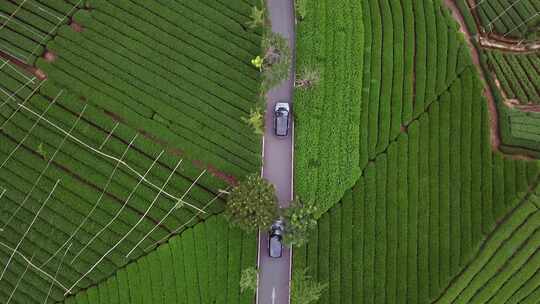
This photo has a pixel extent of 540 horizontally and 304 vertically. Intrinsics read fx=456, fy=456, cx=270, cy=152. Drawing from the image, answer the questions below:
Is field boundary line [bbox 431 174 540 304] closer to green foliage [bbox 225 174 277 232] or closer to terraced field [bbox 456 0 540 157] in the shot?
terraced field [bbox 456 0 540 157]

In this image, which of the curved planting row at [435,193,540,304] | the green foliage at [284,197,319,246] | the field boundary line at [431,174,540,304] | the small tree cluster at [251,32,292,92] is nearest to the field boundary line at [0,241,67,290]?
the green foliage at [284,197,319,246]

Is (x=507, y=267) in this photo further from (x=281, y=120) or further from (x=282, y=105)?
(x=282, y=105)

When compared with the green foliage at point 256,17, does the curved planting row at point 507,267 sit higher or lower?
lower

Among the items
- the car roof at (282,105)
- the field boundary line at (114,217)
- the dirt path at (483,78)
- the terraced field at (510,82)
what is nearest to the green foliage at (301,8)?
the car roof at (282,105)

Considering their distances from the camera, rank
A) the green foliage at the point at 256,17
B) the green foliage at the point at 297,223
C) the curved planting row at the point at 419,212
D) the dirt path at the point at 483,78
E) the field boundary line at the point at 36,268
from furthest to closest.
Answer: the dirt path at the point at 483,78 < the green foliage at the point at 256,17 < the curved planting row at the point at 419,212 < the field boundary line at the point at 36,268 < the green foliage at the point at 297,223

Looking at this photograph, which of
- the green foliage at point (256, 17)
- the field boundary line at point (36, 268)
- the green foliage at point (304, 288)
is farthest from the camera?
the green foliage at point (256, 17)

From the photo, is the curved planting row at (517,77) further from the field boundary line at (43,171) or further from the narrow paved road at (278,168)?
the field boundary line at (43,171)
